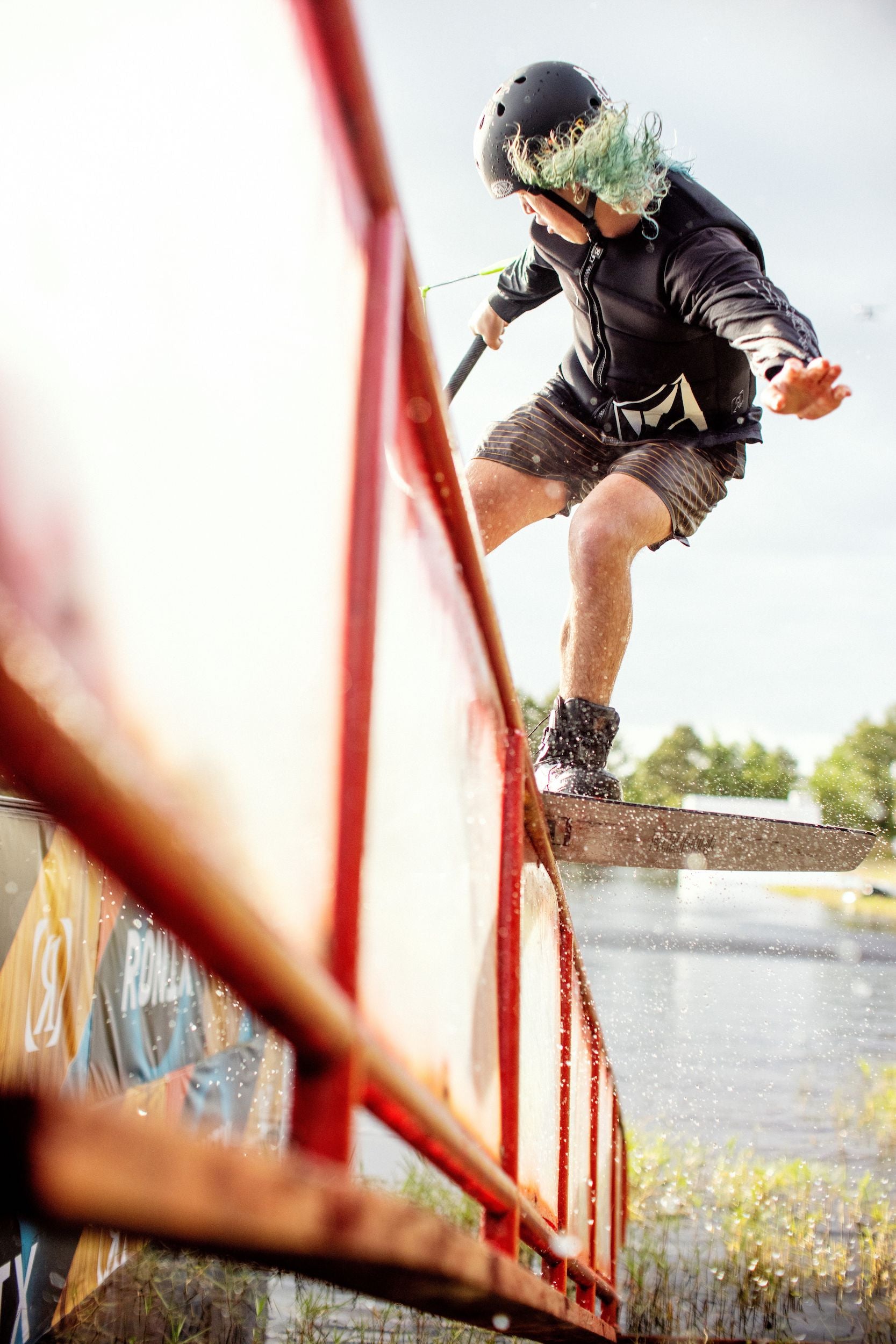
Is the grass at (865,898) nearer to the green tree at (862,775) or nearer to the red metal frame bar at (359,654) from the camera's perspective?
the green tree at (862,775)

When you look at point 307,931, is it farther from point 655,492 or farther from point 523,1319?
point 655,492

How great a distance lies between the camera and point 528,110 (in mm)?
2768

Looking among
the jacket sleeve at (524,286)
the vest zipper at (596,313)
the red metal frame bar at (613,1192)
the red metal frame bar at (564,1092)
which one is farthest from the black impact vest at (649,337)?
the red metal frame bar at (613,1192)

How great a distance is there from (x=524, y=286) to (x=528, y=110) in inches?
28.0

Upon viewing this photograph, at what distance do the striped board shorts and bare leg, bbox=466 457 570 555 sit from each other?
29 millimetres

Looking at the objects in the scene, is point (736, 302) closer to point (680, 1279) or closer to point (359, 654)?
point (359, 654)

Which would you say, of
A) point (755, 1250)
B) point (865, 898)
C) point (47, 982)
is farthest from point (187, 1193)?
point (865, 898)

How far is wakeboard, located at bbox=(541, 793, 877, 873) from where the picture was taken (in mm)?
2699

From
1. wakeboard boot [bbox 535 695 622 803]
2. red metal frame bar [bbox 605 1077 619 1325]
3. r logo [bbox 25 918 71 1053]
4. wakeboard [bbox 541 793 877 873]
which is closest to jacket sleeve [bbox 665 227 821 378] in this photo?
wakeboard boot [bbox 535 695 622 803]

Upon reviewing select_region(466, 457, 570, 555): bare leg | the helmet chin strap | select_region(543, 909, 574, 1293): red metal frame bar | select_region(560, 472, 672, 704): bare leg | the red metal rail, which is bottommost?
select_region(543, 909, 574, 1293): red metal frame bar

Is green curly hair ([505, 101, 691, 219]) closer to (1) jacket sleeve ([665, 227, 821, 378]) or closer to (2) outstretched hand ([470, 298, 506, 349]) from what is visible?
(1) jacket sleeve ([665, 227, 821, 378])

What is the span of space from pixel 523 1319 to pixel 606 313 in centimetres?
262

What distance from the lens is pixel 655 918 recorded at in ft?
178

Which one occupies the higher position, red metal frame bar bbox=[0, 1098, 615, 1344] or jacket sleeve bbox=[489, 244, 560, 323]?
jacket sleeve bbox=[489, 244, 560, 323]
